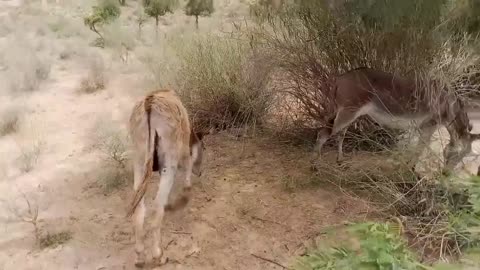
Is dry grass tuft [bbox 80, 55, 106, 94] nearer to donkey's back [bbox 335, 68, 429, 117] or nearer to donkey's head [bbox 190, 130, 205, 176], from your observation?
donkey's head [bbox 190, 130, 205, 176]

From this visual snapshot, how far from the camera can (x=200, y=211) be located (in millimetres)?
5996

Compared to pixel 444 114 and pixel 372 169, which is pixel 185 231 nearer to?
pixel 372 169

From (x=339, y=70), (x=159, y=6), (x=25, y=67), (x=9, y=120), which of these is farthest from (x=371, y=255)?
(x=159, y=6)

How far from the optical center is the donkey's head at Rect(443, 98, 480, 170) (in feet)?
18.6

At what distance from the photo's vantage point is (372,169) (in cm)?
628

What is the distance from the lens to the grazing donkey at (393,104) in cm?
619

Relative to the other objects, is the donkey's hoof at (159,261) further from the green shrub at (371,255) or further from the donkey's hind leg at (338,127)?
the donkey's hind leg at (338,127)

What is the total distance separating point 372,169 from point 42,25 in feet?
49.1

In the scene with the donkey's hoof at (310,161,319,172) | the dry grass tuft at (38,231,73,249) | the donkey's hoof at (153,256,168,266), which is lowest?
the dry grass tuft at (38,231,73,249)

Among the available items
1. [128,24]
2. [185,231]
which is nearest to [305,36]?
[185,231]

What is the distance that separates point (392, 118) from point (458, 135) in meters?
0.75

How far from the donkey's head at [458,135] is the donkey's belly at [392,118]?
0.35 metres

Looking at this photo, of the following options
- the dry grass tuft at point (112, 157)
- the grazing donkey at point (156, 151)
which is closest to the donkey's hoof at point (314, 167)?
the grazing donkey at point (156, 151)

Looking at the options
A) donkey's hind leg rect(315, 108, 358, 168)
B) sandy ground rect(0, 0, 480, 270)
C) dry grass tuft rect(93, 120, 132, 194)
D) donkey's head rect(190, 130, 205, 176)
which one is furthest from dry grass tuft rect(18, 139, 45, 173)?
donkey's hind leg rect(315, 108, 358, 168)
